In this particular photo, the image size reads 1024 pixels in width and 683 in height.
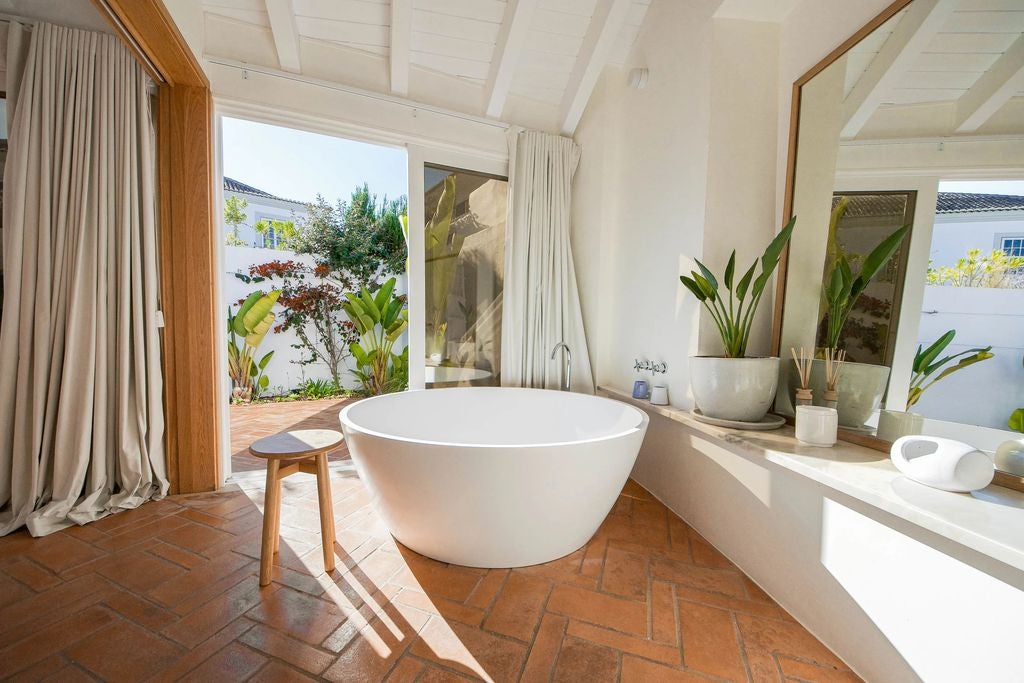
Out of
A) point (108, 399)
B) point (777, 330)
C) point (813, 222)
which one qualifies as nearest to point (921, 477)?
point (777, 330)

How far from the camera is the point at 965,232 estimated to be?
1.22 m

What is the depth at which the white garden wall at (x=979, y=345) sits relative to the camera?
1.12 meters

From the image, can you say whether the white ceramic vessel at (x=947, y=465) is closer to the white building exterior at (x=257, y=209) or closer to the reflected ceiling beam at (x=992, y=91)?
the reflected ceiling beam at (x=992, y=91)

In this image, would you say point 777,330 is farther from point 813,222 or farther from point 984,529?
point 984,529

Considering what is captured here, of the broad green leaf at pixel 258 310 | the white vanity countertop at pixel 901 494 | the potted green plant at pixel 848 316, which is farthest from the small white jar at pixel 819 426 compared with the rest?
the broad green leaf at pixel 258 310

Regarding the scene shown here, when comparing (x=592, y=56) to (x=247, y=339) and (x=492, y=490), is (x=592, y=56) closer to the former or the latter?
(x=492, y=490)

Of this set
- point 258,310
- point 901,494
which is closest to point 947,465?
point 901,494

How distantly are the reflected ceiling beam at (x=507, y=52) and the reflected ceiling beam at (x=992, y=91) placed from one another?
186cm

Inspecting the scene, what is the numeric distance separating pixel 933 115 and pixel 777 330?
3.06 feet

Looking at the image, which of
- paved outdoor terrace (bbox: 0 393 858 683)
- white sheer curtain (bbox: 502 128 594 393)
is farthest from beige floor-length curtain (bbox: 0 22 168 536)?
white sheer curtain (bbox: 502 128 594 393)

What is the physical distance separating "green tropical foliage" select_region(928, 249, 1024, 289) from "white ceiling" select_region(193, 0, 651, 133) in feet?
6.41

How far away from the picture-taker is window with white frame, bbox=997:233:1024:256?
1.11 m

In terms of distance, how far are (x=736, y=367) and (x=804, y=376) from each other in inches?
10.9

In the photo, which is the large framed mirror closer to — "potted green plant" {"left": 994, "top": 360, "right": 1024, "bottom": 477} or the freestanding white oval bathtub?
"potted green plant" {"left": 994, "top": 360, "right": 1024, "bottom": 477}
